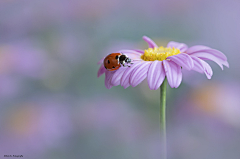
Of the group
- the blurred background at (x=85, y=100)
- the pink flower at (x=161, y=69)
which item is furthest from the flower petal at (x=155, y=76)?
the blurred background at (x=85, y=100)

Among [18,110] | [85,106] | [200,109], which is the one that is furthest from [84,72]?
[200,109]

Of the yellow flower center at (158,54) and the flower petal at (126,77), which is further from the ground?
the yellow flower center at (158,54)

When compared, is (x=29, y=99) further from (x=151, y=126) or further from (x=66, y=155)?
(x=151, y=126)

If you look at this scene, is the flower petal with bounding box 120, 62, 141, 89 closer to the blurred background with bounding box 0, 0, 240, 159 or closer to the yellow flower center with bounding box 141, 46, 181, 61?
the yellow flower center with bounding box 141, 46, 181, 61

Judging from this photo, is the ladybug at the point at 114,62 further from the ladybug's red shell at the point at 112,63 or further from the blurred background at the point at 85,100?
the blurred background at the point at 85,100

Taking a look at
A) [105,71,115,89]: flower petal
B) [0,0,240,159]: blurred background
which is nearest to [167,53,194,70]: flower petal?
[105,71,115,89]: flower petal

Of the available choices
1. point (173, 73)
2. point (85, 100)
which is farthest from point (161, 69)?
point (85, 100)

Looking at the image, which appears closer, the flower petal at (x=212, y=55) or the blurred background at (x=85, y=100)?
the flower petal at (x=212, y=55)
